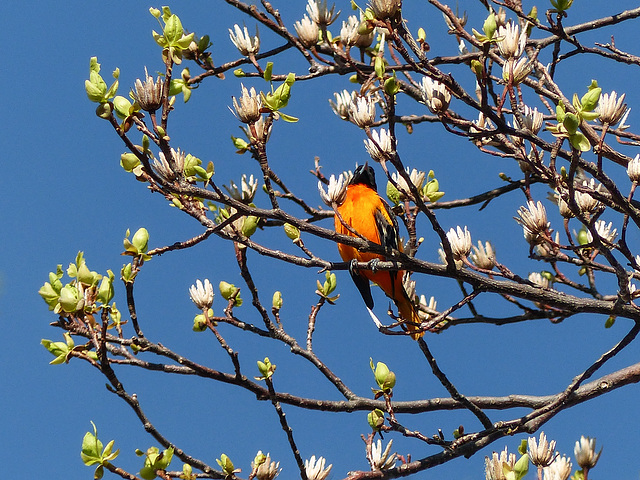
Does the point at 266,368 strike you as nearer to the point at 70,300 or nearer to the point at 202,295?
the point at 202,295

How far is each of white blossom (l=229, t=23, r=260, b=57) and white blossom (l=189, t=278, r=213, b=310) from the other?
1371 mm

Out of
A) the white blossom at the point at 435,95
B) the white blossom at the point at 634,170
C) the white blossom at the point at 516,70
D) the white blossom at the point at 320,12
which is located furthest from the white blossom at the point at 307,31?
the white blossom at the point at 634,170

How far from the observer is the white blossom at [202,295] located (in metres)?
3.68

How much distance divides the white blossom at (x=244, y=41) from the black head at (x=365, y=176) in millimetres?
2462

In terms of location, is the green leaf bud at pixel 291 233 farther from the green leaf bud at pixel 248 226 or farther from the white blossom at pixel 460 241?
the white blossom at pixel 460 241

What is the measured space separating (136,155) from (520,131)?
1647mm

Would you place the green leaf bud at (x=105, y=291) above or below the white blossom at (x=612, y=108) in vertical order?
below

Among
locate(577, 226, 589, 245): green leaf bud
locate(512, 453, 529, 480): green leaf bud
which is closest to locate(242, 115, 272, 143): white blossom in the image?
locate(512, 453, 529, 480): green leaf bud

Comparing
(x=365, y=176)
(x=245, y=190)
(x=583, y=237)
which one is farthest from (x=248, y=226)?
(x=365, y=176)

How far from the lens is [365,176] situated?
6559 mm

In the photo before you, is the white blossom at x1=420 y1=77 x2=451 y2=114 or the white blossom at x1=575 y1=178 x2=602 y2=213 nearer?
the white blossom at x1=420 y1=77 x2=451 y2=114

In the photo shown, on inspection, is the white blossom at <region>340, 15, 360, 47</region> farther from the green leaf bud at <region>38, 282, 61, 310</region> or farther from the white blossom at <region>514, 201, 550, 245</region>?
the green leaf bud at <region>38, 282, 61, 310</region>

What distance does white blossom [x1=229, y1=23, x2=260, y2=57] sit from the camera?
160 inches

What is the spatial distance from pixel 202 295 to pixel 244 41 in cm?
147
